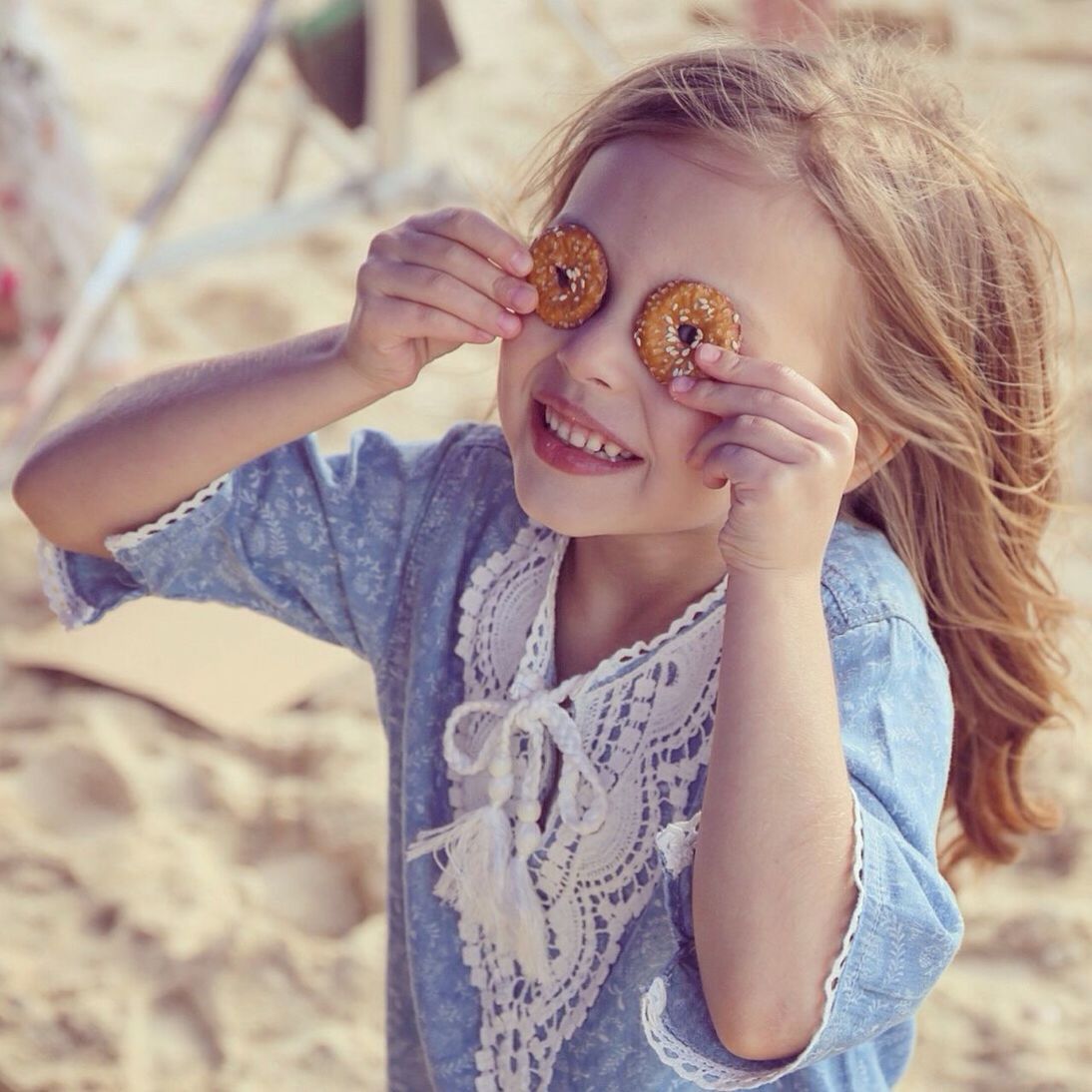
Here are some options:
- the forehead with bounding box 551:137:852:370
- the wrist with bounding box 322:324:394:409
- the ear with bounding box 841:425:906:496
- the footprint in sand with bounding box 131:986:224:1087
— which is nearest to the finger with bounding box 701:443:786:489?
the forehead with bounding box 551:137:852:370

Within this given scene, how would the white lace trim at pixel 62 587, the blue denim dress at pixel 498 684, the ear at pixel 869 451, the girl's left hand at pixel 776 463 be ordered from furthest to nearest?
the white lace trim at pixel 62 587 < the ear at pixel 869 451 < the blue denim dress at pixel 498 684 < the girl's left hand at pixel 776 463

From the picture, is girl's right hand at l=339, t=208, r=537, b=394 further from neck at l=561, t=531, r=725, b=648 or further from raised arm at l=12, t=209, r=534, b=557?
neck at l=561, t=531, r=725, b=648

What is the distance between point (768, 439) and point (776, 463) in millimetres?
18

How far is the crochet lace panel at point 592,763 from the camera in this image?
123cm

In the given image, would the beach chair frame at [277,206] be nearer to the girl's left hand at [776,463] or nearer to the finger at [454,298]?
the finger at [454,298]

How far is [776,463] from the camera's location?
1.02 m

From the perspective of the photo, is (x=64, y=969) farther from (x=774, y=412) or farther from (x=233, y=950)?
(x=774, y=412)

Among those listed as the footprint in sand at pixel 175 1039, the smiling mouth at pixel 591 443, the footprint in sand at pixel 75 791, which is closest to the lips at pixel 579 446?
the smiling mouth at pixel 591 443

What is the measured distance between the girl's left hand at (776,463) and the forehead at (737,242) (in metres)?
0.07

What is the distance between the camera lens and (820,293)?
3.70 ft

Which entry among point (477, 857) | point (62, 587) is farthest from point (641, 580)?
point (62, 587)

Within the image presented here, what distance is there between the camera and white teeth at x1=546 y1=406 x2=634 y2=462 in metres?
1.15

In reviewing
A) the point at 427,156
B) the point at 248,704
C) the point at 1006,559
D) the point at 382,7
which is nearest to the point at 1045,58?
the point at 427,156

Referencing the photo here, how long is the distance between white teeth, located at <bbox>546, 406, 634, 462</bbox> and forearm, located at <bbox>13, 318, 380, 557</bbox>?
7.5 inches
